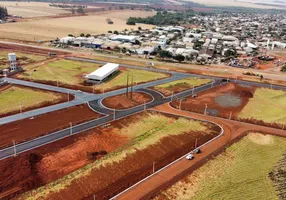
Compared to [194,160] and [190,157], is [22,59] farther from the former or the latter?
[194,160]

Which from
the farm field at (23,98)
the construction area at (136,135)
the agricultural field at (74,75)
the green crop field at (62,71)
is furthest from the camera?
the green crop field at (62,71)

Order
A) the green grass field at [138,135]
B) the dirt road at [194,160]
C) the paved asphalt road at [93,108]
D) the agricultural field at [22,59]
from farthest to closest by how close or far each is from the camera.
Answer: the agricultural field at [22,59], the paved asphalt road at [93,108], the green grass field at [138,135], the dirt road at [194,160]

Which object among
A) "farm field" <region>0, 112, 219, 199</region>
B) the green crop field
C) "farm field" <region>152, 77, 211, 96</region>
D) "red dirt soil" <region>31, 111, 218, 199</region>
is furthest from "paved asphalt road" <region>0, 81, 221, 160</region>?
the green crop field

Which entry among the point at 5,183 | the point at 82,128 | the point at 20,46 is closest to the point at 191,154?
the point at 82,128

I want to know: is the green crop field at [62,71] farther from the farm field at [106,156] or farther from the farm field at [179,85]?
the farm field at [106,156]

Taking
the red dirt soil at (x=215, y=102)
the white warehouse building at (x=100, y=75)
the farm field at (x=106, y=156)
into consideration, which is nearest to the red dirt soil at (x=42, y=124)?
the farm field at (x=106, y=156)

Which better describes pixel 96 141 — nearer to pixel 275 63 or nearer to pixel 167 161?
pixel 167 161
